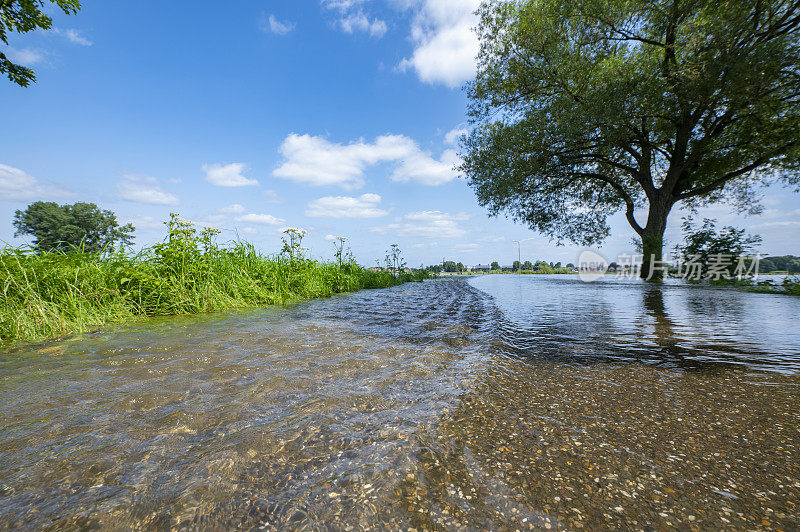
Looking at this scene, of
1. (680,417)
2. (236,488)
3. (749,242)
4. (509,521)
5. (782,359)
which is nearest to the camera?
(509,521)

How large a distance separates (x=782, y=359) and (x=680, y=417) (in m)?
2.17

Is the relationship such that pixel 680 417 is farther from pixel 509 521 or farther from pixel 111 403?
pixel 111 403

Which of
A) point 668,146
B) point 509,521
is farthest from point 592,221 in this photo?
point 509,521

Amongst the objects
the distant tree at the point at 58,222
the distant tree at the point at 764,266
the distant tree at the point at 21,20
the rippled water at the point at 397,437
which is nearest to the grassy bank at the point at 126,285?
the rippled water at the point at 397,437

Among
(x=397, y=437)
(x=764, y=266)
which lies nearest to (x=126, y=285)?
(x=397, y=437)

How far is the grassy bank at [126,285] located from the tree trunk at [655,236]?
56.1 feet

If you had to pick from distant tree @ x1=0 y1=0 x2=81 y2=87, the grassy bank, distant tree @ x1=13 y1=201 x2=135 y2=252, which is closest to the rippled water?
the grassy bank

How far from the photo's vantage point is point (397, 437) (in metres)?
1.54

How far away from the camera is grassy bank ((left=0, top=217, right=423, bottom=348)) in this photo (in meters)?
3.74

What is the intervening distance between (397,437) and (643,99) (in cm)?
1616

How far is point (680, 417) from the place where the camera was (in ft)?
5.72

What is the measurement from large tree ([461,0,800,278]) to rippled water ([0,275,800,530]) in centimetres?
1308

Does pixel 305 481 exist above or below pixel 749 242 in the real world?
below

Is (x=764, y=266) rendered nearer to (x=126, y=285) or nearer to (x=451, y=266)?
(x=126, y=285)
